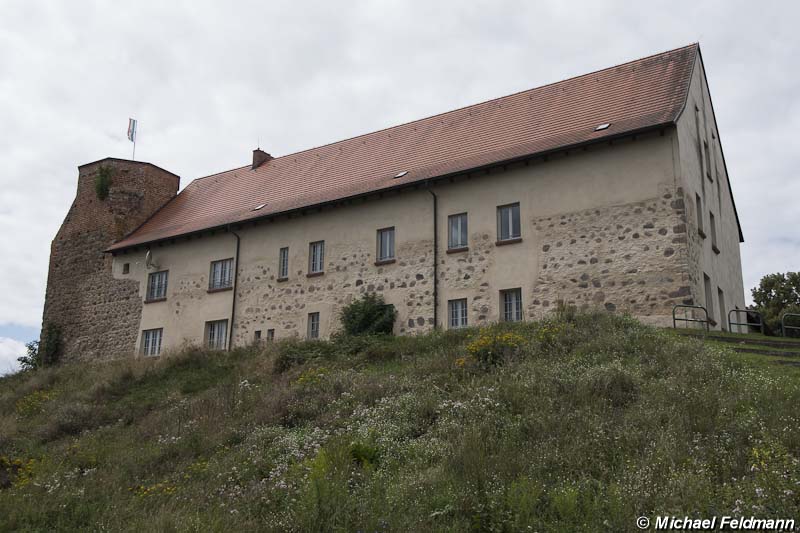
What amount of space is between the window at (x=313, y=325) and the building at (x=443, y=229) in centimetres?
5

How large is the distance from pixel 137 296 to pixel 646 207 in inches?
754

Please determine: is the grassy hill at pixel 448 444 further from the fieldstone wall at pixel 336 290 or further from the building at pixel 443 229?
the fieldstone wall at pixel 336 290

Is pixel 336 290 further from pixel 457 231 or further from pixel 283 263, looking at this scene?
pixel 457 231

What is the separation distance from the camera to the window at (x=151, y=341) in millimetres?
27547

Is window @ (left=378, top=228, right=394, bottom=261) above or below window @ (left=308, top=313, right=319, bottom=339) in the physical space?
above

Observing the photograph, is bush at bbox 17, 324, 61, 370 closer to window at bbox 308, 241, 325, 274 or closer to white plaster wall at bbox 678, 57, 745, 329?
window at bbox 308, 241, 325, 274

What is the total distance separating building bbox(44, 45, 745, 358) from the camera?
1927cm

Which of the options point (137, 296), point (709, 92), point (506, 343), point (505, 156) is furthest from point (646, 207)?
point (137, 296)

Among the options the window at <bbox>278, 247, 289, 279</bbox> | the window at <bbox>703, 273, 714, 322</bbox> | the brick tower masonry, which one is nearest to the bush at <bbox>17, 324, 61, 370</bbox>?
the brick tower masonry

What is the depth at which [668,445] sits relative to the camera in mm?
8984

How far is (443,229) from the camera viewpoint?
22.2 meters

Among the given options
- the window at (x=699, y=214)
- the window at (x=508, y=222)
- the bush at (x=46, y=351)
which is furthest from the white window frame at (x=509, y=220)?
the bush at (x=46, y=351)

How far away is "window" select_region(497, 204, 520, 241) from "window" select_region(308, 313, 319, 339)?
6.68 m

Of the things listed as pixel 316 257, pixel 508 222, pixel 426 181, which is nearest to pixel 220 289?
pixel 316 257
